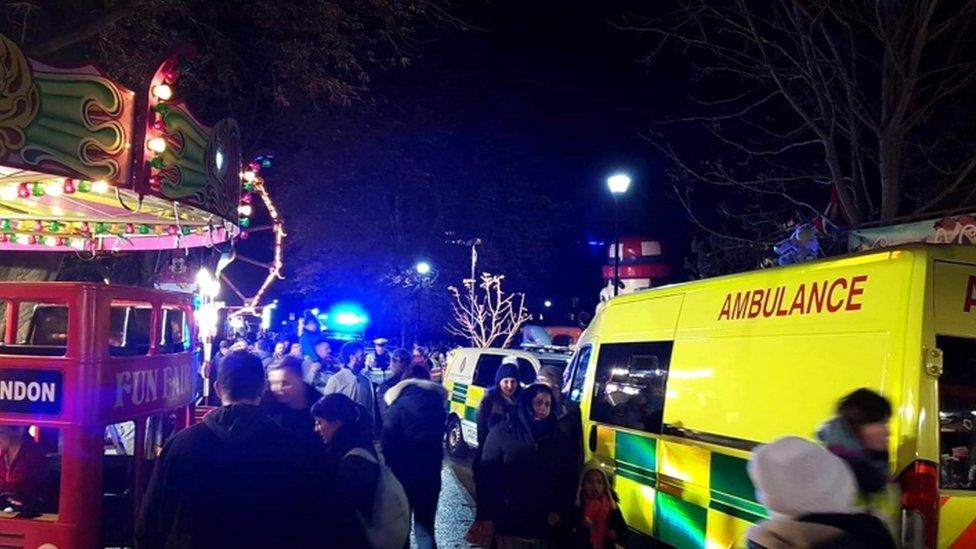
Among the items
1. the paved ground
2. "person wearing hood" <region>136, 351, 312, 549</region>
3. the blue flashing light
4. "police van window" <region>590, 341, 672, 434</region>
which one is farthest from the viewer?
the blue flashing light

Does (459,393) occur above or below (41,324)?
below

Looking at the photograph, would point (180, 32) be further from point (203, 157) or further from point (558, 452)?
point (558, 452)

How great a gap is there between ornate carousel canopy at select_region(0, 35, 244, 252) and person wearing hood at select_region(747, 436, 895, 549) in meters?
4.11

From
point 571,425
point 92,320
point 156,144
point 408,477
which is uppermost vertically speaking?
point 156,144

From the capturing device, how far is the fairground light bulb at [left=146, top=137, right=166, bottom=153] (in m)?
5.39

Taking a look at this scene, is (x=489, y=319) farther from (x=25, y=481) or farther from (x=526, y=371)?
(x=25, y=481)

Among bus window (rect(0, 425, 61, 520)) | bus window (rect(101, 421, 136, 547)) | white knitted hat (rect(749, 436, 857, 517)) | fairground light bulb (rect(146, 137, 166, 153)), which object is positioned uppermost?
fairground light bulb (rect(146, 137, 166, 153))

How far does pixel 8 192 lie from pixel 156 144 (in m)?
3.29

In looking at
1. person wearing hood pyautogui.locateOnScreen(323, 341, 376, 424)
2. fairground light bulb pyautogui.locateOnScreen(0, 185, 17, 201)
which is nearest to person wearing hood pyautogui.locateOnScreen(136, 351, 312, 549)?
person wearing hood pyautogui.locateOnScreen(323, 341, 376, 424)

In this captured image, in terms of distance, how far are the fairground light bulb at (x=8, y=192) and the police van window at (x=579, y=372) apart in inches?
219

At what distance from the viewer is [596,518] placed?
18.3 feet

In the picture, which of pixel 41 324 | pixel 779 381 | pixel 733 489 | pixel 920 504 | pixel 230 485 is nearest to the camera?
pixel 230 485

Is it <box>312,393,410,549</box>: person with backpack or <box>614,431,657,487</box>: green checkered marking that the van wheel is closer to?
<box>614,431,657,487</box>: green checkered marking

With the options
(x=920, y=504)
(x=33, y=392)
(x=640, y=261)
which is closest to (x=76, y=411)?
(x=33, y=392)
